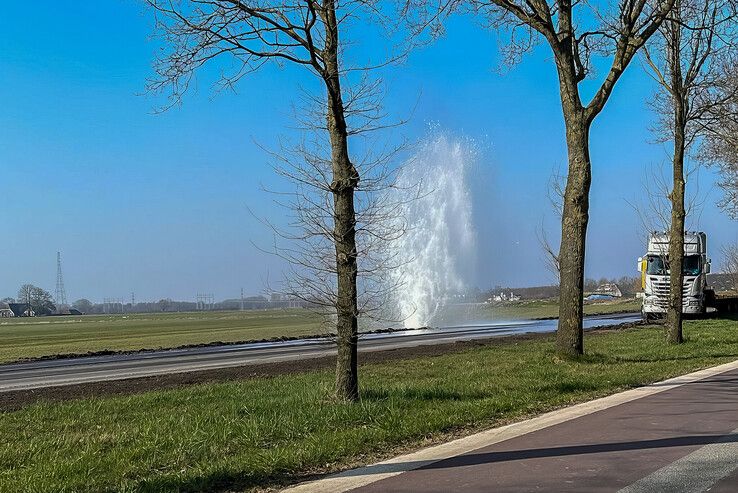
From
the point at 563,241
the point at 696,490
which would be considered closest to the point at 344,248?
the point at 696,490

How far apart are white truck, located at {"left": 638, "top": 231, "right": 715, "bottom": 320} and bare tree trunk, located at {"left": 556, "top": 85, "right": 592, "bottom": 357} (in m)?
19.9

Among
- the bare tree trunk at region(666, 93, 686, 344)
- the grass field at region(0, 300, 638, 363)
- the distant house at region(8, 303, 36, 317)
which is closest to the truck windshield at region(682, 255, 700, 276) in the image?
the bare tree trunk at region(666, 93, 686, 344)

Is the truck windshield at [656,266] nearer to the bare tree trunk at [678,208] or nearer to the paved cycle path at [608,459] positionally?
the bare tree trunk at [678,208]

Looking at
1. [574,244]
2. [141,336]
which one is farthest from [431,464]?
[141,336]

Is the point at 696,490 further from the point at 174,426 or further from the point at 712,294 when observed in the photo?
the point at 712,294

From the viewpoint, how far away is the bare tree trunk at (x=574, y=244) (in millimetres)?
15914

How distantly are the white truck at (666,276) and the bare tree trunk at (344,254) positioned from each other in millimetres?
27945

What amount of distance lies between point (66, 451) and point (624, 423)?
6590mm

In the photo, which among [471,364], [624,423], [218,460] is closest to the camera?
[218,460]

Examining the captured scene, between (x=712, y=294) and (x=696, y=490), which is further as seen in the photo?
(x=712, y=294)

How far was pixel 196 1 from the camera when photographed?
10492mm

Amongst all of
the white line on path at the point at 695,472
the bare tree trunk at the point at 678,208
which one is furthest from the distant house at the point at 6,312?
the white line on path at the point at 695,472

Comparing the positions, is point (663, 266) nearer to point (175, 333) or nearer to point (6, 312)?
point (175, 333)

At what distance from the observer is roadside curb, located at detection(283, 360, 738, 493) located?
6109mm
